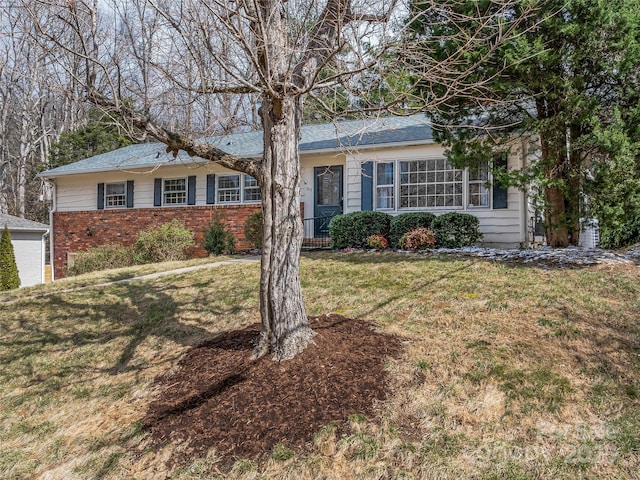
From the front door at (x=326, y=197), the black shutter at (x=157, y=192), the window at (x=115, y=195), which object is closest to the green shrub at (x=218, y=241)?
the front door at (x=326, y=197)

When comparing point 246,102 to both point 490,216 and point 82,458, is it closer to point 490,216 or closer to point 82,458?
point 82,458

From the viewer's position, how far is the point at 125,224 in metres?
15.2

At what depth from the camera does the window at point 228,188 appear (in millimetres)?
13812

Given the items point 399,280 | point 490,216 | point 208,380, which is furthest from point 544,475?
point 490,216

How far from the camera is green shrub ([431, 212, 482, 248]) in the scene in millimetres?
9422

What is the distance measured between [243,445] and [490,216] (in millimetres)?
8813

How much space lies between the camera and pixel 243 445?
116 inches

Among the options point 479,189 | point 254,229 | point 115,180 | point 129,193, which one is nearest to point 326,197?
point 254,229

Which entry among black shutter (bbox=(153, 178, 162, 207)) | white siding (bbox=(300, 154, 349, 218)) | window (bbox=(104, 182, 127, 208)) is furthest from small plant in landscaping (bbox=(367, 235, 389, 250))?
window (bbox=(104, 182, 127, 208))

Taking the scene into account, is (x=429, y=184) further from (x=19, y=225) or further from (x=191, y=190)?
(x=19, y=225)

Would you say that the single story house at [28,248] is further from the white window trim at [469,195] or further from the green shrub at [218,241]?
the white window trim at [469,195]

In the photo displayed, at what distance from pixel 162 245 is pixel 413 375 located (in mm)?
9729

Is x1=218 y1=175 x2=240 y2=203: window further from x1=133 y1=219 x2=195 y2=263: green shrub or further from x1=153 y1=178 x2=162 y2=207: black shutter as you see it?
x1=153 y1=178 x2=162 y2=207: black shutter

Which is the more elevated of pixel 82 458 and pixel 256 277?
pixel 256 277
